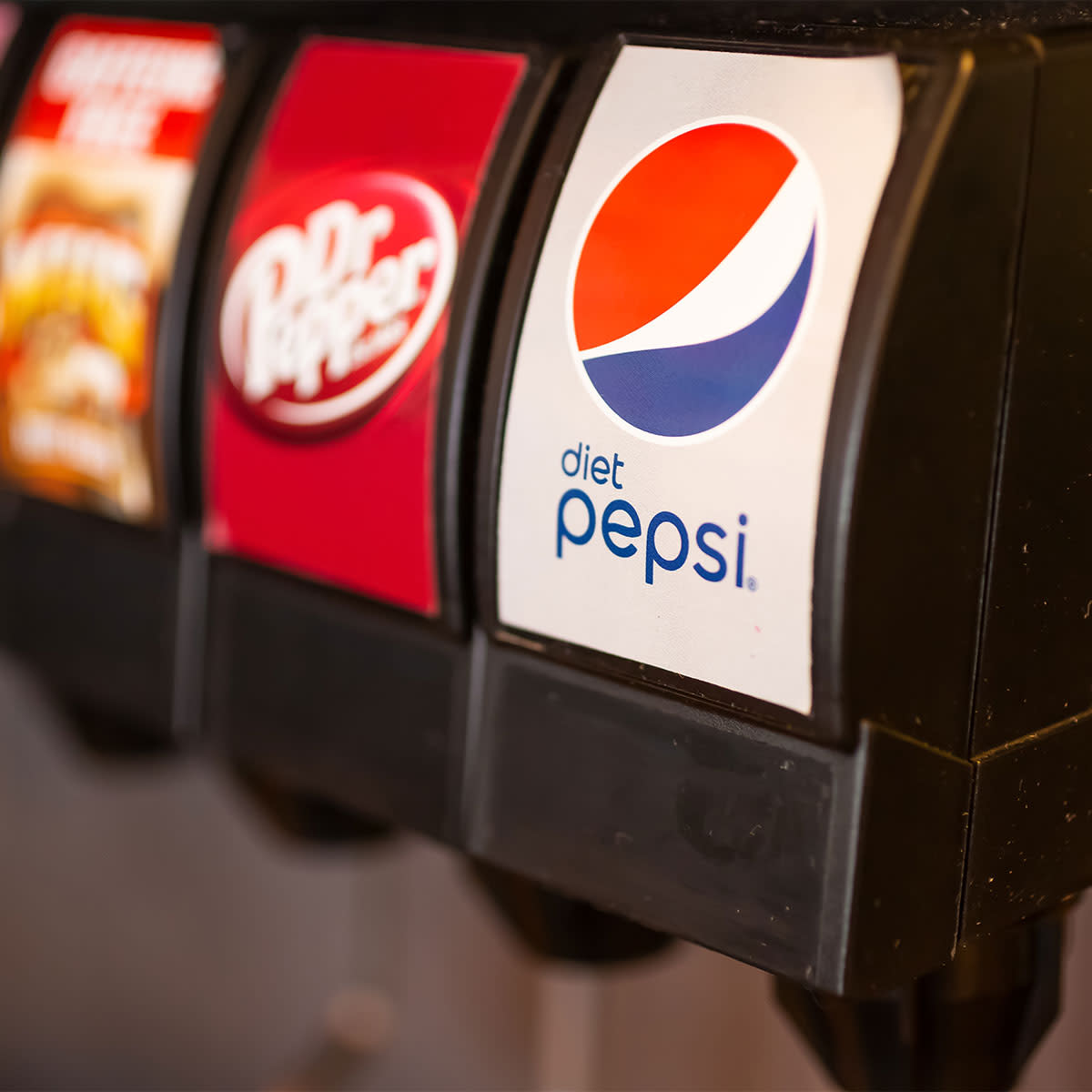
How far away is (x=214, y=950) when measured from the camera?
1.60 metres

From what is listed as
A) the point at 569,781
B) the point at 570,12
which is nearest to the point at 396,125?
the point at 570,12

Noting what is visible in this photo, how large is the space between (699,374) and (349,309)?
218 mm

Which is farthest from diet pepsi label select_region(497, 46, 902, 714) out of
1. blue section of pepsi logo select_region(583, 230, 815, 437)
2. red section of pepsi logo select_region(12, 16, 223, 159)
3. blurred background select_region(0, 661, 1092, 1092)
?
blurred background select_region(0, 661, 1092, 1092)

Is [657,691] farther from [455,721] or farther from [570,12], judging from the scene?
[570,12]

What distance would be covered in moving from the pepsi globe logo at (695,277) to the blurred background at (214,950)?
930mm

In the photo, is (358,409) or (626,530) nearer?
(626,530)

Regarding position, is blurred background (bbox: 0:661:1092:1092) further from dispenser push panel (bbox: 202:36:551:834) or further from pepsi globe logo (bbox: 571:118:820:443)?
pepsi globe logo (bbox: 571:118:820:443)

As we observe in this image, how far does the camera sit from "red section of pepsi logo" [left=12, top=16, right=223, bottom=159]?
0.86 meters

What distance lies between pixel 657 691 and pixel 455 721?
129 mm

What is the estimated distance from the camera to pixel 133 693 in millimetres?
896

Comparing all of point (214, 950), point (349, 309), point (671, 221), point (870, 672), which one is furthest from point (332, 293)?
point (214, 950)

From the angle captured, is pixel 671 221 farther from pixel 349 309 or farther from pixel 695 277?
pixel 349 309

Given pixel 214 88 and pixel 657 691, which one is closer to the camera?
pixel 657 691

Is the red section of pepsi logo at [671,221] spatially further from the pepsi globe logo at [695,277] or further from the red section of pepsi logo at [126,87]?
the red section of pepsi logo at [126,87]
